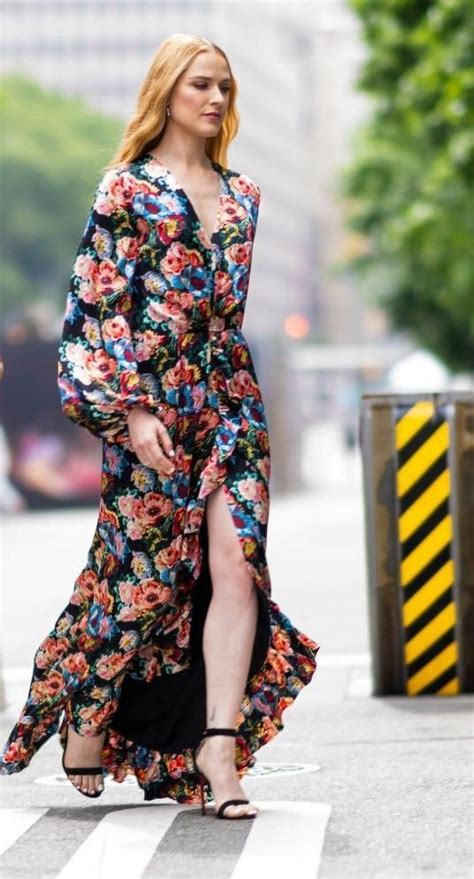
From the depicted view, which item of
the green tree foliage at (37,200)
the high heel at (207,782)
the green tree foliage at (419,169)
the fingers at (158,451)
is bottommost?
the high heel at (207,782)

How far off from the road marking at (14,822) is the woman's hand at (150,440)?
906 mm

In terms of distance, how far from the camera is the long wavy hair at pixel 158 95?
5055 mm

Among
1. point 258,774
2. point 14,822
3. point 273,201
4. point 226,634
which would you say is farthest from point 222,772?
point 273,201

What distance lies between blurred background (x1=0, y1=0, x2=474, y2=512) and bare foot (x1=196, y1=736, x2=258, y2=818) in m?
1.44

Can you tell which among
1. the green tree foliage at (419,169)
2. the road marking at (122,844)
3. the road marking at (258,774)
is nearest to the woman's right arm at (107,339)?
the road marking at (122,844)

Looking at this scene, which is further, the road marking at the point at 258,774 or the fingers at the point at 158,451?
the road marking at the point at 258,774

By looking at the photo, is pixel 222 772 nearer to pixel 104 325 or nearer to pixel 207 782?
pixel 207 782

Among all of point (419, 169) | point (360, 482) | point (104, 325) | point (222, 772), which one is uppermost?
point (419, 169)

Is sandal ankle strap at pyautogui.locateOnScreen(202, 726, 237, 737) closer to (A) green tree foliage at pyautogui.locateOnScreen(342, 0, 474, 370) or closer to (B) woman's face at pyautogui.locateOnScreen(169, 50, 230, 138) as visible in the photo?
(B) woman's face at pyautogui.locateOnScreen(169, 50, 230, 138)

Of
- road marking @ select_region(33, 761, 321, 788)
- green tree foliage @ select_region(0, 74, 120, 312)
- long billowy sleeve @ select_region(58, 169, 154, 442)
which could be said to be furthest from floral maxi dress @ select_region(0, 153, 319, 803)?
green tree foliage @ select_region(0, 74, 120, 312)

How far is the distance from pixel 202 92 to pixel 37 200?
7408cm

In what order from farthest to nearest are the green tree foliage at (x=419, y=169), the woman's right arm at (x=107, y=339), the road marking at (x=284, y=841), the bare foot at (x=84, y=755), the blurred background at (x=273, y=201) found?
1. the blurred background at (x=273, y=201)
2. the green tree foliage at (x=419, y=169)
3. the bare foot at (x=84, y=755)
4. the woman's right arm at (x=107, y=339)
5. the road marking at (x=284, y=841)

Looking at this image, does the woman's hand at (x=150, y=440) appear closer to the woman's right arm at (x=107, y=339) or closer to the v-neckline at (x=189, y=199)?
the woman's right arm at (x=107, y=339)

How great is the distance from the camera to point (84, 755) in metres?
5.19
